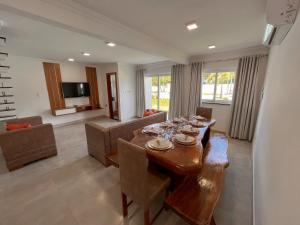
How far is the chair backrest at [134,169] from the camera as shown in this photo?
3.76 feet

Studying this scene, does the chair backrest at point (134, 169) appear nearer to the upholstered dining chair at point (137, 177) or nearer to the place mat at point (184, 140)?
the upholstered dining chair at point (137, 177)

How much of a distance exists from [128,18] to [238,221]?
2.98 metres

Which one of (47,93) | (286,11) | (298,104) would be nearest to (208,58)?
(286,11)

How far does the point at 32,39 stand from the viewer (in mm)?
2574

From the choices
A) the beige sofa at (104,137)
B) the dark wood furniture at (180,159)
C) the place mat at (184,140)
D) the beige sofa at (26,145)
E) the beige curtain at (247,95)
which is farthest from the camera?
the beige curtain at (247,95)

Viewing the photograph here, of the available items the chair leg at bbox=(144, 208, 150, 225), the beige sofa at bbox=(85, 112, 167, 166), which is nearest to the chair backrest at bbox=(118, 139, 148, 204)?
the chair leg at bbox=(144, 208, 150, 225)

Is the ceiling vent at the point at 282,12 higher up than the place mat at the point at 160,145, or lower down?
higher up

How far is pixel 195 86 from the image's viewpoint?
13.9 ft

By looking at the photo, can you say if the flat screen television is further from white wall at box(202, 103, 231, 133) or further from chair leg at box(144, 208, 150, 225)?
chair leg at box(144, 208, 150, 225)

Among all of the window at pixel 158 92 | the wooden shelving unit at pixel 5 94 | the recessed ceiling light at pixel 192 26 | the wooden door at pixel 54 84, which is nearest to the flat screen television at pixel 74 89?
the wooden door at pixel 54 84

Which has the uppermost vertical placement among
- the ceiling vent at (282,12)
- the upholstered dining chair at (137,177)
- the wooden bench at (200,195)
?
the ceiling vent at (282,12)

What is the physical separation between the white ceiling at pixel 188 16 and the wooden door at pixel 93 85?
412cm

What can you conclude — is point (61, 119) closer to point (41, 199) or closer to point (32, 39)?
point (32, 39)

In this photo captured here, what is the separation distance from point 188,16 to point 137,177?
215cm
